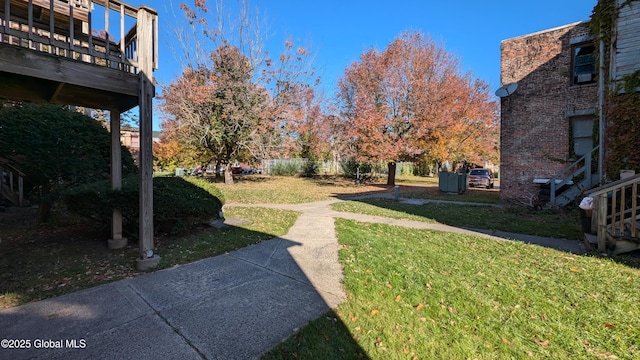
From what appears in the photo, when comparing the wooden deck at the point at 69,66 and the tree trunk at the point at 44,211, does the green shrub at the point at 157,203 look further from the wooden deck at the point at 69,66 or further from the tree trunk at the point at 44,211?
the tree trunk at the point at 44,211

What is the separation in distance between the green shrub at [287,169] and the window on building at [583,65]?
2296 centimetres

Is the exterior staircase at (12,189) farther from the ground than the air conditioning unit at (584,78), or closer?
closer

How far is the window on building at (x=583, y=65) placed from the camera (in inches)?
381

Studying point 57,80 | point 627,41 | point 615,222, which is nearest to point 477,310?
point 615,222

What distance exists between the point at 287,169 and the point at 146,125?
1024 inches

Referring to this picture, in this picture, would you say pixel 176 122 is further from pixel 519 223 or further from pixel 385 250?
pixel 519 223

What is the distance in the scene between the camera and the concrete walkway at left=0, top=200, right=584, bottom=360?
225cm

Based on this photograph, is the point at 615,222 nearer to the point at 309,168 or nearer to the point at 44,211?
the point at 44,211

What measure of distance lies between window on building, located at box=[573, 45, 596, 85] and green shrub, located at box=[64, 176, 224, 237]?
497 inches

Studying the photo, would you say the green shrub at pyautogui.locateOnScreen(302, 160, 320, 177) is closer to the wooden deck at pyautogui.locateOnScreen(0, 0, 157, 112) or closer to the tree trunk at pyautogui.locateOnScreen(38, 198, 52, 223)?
the tree trunk at pyautogui.locateOnScreen(38, 198, 52, 223)

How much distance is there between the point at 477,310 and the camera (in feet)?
9.39

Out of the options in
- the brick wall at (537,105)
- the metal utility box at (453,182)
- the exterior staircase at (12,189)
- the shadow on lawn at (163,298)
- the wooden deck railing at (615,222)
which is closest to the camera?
the shadow on lawn at (163,298)

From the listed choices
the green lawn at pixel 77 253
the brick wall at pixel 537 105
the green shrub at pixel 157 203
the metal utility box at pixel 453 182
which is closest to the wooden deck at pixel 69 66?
the green shrub at pixel 157 203

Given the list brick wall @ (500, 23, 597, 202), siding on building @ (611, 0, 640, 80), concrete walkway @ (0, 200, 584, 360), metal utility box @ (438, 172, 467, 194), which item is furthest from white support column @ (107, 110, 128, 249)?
metal utility box @ (438, 172, 467, 194)
